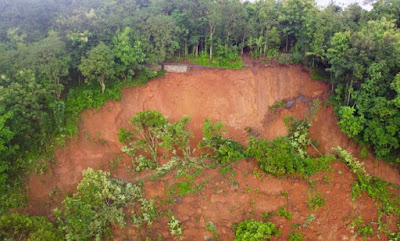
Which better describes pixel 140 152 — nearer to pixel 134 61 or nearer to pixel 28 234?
pixel 134 61

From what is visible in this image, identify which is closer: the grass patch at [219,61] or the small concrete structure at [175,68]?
the small concrete structure at [175,68]

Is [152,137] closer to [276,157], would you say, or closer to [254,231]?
[276,157]

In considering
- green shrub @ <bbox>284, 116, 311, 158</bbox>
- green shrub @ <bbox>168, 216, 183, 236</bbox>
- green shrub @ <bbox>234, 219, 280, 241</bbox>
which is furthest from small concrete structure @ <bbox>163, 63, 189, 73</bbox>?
green shrub @ <bbox>234, 219, 280, 241</bbox>

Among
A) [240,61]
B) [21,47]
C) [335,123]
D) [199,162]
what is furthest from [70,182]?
[335,123]

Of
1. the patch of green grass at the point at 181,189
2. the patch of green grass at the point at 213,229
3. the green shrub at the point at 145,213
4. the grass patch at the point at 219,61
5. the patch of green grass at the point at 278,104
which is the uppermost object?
the grass patch at the point at 219,61

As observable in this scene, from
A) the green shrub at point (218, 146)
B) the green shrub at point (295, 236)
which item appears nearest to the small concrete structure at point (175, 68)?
the green shrub at point (218, 146)

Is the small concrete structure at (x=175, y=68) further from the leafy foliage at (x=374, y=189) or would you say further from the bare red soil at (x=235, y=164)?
the leafy foliage at (x=374, y=189)

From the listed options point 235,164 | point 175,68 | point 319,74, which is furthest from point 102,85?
point 319,74
